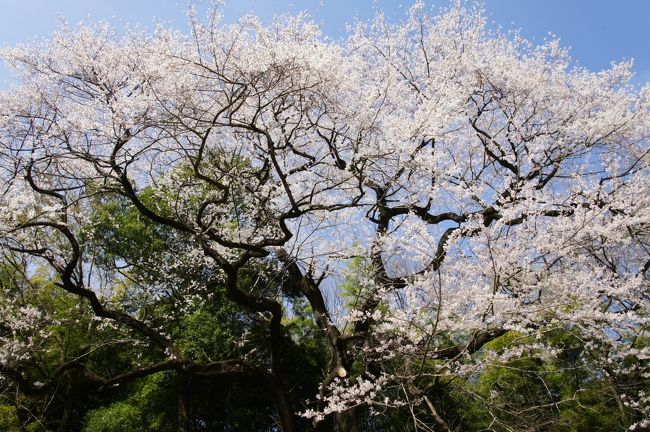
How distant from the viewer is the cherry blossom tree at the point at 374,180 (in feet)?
16.3

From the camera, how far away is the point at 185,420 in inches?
411

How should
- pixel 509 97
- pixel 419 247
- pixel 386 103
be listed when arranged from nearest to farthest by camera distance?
1. pixel 419 247
2. pixel 386 103
3. pixel 509 97

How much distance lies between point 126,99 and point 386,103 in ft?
11.7

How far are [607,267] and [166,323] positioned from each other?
28.5 ft

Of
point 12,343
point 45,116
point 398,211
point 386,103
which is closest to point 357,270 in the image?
point 398,211

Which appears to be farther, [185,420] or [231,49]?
[185,420]

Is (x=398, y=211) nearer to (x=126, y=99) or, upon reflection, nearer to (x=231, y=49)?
(x=231, y=49)

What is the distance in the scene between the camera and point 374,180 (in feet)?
23.1

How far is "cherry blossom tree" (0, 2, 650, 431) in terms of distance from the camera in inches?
196

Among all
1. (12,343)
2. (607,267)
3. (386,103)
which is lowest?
Result: (607,267)

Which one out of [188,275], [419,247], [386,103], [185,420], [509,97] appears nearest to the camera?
[419,247]

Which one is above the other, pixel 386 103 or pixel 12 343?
pixel 386 103

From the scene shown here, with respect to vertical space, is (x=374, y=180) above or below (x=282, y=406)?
above

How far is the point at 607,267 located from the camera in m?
6.66
